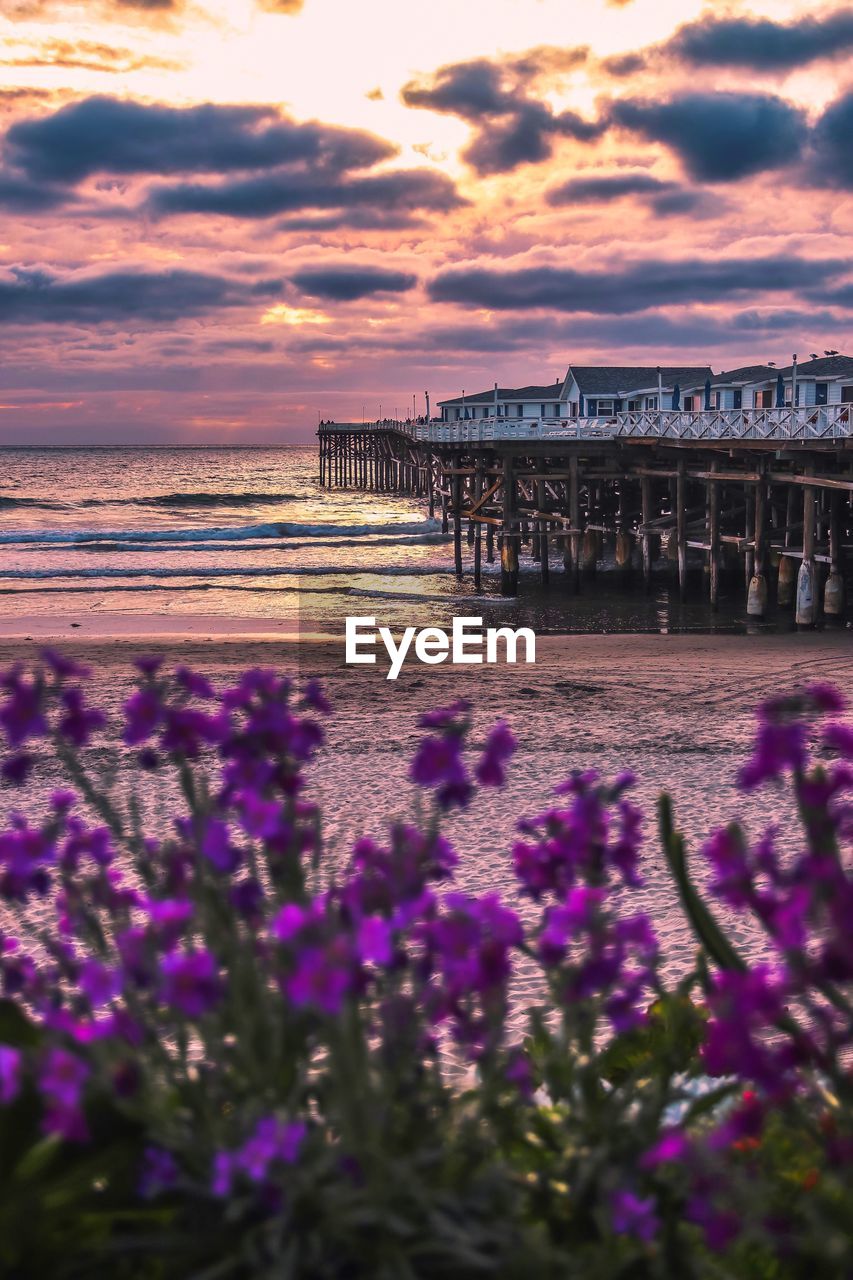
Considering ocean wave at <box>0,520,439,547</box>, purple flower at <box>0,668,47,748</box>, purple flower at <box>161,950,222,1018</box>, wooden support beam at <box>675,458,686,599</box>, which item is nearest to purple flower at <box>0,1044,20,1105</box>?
purple flower at <box>161,950,222,1018</box>

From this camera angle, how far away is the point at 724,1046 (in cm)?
164

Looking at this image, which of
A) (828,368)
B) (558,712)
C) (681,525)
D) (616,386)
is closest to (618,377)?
(616,386)

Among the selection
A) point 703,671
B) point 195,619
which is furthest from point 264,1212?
point 195,619

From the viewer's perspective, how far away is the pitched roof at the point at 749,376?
153 feet

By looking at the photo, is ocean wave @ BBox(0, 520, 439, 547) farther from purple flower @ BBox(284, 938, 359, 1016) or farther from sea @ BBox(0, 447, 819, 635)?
purple flower @ BBox(284, 938, 359, 1016)

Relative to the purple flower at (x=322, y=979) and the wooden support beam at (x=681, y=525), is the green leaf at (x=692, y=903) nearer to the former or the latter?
the purple flower at (x=322, y=979)

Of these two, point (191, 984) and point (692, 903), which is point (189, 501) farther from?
point (191, 984)

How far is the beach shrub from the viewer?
1.67 meters

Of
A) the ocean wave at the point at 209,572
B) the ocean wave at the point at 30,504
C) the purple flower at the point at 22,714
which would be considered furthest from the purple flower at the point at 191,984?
the ocean wave at the point at 30,504

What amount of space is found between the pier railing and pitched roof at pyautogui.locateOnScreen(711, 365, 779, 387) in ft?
39.3

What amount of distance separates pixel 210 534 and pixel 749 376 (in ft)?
74.1

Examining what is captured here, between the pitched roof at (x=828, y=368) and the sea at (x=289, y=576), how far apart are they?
11.5 metres

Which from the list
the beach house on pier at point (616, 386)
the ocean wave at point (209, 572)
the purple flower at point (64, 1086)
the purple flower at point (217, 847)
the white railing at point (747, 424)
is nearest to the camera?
the purple flower at point (64, 1086)

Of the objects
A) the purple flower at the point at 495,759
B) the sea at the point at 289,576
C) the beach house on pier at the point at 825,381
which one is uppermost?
the beach house on pier at the point at 825,381
